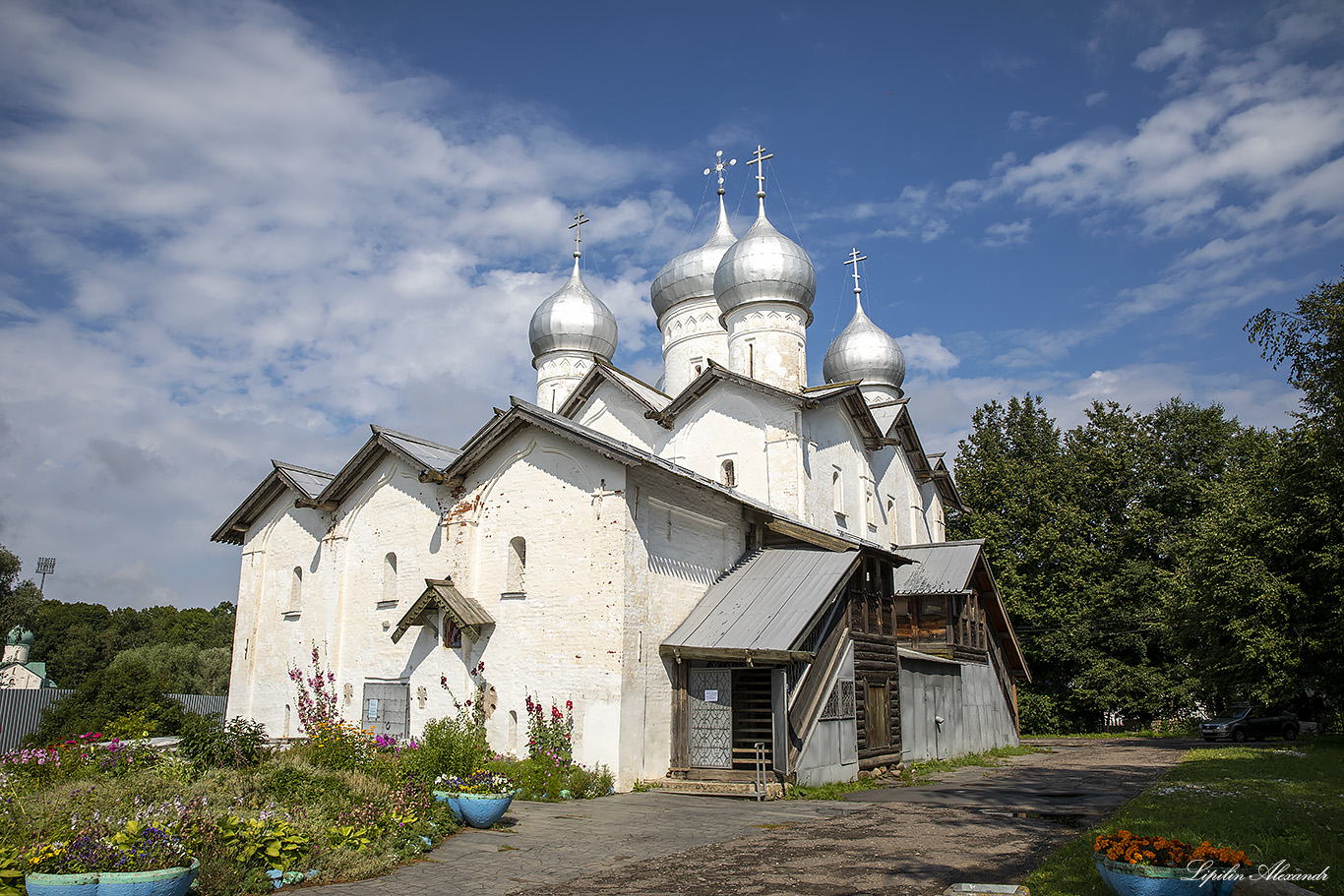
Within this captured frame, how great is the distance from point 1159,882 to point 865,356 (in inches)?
1107

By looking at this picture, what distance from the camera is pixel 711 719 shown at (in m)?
15.4

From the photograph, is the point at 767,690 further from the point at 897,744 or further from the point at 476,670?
the point at 476,670

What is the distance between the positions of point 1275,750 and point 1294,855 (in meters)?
15.8

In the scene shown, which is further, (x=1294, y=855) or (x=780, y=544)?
(x=780, y=544)

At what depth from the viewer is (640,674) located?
15.0 metres

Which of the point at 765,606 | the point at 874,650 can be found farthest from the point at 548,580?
A: the point at 874,650

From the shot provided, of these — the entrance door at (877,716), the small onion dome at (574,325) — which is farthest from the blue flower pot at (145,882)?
the small onion dome at (574,325)

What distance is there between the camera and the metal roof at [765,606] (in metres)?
14.5

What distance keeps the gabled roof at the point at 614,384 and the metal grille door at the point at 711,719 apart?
33.6ft

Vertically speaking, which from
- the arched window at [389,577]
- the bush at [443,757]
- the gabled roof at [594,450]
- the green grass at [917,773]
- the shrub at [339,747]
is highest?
the gabled roof at [594,450]

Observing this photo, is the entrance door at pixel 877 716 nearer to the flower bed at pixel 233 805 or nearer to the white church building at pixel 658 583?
the white church building at pixel 658 583

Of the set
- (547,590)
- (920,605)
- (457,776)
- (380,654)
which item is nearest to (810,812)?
(457,776)

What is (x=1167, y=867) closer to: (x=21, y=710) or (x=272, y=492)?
(x=272, y=492)

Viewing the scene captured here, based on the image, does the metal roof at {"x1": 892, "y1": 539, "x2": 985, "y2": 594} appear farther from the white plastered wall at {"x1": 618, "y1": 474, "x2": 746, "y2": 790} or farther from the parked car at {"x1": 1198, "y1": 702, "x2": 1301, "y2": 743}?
the parked car at {"x1": 1198, "y1": 702, "x2": 1301, "y2": 743}
